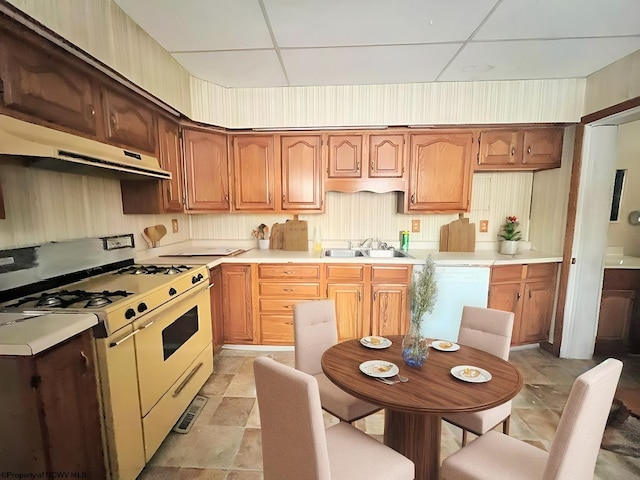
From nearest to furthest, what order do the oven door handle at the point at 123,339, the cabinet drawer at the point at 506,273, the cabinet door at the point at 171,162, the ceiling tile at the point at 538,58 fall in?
1. the oven door handle at the point at 123,339
2. the ceiling tile at the point at 538,58
3. the cabinet door at the point at 171,162
4. the cabinet drawer at the point at 506,273

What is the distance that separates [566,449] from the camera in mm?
864

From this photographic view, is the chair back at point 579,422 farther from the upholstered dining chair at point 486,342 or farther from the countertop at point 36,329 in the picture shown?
the countertop at point 36,329

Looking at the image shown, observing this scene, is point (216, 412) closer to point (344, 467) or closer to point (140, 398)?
point (140, 398)

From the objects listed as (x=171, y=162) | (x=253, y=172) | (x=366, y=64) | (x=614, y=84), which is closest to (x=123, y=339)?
(x=171, y=162)

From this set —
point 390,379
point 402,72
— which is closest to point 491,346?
point 390,379

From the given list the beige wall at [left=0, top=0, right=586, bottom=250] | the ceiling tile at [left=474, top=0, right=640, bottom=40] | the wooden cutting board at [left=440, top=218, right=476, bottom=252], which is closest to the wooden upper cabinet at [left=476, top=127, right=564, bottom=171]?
the beige wall at [left=0, top=0, right=586, bottom=250]

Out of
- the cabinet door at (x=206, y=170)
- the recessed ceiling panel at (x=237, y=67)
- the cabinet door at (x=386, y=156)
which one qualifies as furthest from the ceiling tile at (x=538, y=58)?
the cabinet door at (x=206, y=170)

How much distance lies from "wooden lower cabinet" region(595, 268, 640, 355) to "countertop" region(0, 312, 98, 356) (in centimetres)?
386

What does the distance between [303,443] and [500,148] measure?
3009 millimetres

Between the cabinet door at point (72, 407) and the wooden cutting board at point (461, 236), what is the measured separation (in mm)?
3087

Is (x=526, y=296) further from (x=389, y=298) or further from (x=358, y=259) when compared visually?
(x=358, y=259)

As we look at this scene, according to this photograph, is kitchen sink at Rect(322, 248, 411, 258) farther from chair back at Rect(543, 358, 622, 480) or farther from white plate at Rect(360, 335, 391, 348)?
chair back at Rect(543, 358, 622, 480)

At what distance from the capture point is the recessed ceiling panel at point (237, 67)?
2174 millimetres

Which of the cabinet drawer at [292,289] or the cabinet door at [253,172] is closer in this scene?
the cabinet drawer at [292,289]
